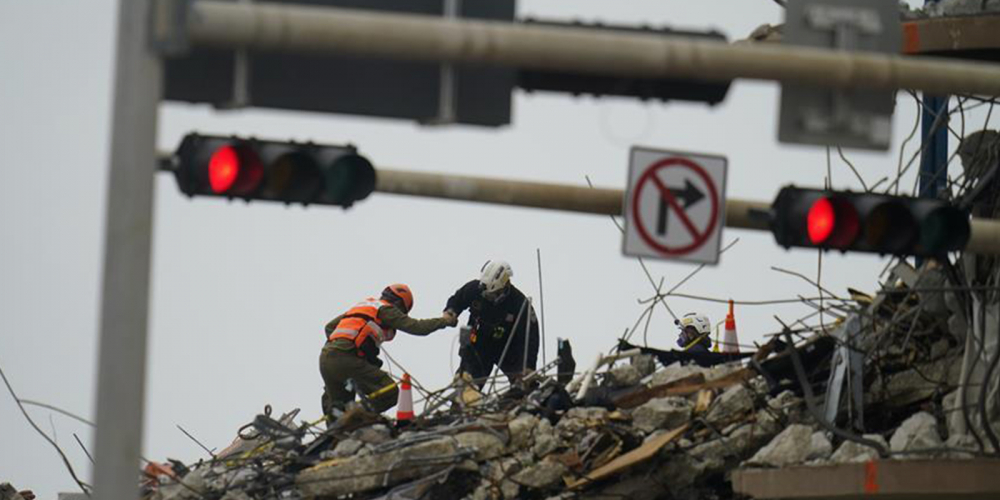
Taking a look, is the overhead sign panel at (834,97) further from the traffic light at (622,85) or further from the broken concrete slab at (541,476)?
the broken concrete slab at (541,476)

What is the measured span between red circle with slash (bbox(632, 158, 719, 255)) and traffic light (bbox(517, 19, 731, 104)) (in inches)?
17.8

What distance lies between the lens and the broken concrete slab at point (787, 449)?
15617 mm

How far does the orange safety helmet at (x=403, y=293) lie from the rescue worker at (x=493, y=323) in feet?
1.25

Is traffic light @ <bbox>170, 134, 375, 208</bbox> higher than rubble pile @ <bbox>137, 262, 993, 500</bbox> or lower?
higher

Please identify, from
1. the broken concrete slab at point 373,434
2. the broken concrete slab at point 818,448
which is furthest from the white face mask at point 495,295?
the broken concrete slab at point 818,448

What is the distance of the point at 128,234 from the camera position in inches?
441

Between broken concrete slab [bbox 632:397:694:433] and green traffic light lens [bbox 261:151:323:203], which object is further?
broken concrete slab [bbox 632:397:694:433]

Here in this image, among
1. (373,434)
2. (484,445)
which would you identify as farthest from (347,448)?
(484,445)

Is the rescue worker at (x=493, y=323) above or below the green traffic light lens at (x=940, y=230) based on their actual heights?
below

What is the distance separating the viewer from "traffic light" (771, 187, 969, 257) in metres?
12.1

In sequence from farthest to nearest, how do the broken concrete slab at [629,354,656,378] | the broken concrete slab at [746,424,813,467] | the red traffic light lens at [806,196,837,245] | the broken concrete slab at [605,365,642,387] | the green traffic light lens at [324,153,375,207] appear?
the broken concrete slab at [629,354,656,378]
the broken concrete slab at [605,365,642,387]
the broken concrete slab at [746,424,813,467]
the red traffic light lens at [806,196,837,245]
the green traffic light lens at [324,153,375,207]

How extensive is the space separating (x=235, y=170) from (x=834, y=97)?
2.91 metres

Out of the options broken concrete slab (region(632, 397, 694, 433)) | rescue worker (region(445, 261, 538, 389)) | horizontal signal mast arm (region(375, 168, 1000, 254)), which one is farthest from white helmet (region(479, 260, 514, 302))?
horizontal signal mast arm (region(375, 168, 1000, 254))

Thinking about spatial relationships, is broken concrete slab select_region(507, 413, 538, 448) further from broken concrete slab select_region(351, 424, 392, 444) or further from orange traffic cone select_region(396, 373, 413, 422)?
orange traffic cone select_region(396, 373, 413, 422)
